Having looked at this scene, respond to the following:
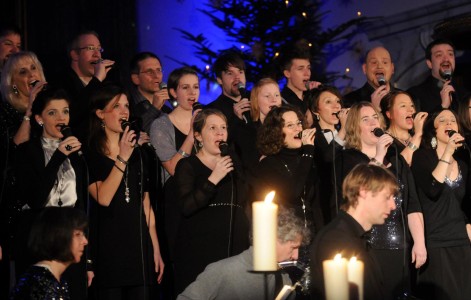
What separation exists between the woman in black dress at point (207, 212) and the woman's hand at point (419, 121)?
5.20 feet

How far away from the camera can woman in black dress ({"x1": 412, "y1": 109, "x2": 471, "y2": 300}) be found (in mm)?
6855

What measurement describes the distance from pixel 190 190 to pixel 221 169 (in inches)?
11.6

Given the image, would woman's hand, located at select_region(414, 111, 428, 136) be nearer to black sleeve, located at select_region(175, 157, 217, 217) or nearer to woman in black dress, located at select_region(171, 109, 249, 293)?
woman in black dress, located at select_region(171, 109, 249, 293)

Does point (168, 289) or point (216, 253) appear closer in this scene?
point (216, 253)

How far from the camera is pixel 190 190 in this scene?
625 cm

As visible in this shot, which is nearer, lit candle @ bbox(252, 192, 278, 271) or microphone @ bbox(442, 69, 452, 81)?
lit candle @ bbox(252, 192, 278, 271)

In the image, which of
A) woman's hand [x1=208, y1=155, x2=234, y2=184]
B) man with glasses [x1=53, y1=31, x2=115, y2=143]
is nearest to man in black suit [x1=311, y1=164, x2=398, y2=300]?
woman's hand [x1=208, y1=155, x2=234, y2=184]

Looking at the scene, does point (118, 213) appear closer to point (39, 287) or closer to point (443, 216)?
point (39, 287)

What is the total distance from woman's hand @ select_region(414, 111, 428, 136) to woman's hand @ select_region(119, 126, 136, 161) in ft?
7.41

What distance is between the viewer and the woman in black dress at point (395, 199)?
253 inches

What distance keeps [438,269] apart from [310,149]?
1.31m

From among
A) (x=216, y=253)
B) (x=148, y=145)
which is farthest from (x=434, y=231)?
(x=148, y=145)

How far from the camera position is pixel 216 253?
20.4 feet

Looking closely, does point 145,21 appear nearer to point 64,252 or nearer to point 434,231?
point 434,231
